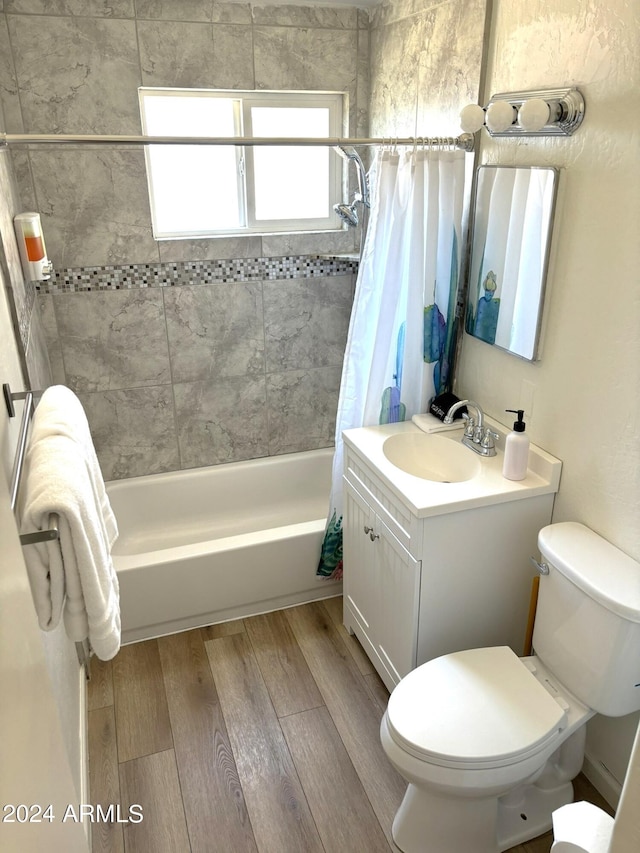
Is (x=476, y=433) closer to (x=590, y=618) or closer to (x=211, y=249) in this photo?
(x=590, y=618)

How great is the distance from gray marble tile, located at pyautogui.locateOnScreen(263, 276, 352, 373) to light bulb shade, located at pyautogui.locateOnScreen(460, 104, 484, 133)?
1.22 m

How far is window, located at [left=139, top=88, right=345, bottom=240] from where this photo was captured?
2.83 metres

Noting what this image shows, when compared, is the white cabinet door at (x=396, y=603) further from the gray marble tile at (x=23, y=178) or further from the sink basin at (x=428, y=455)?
the gray marble tile at (x=23, y=178)

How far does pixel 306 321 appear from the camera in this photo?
125 inches

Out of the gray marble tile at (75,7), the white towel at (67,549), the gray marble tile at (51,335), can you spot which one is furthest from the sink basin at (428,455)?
the gray marble tile at (75,7)

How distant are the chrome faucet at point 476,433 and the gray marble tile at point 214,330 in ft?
3.82

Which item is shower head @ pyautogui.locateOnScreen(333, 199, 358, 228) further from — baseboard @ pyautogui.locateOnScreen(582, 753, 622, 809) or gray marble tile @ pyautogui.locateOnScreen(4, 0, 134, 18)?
baseboard @ pyautogui.locateOnScreen(582, 753, 622, 809)

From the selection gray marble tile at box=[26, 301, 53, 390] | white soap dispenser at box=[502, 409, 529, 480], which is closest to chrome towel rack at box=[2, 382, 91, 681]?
gray marble tile at box=[26, 301, 53, 390]

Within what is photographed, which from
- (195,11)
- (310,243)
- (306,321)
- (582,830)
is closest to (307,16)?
(195,11)

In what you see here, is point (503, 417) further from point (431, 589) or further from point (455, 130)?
point (455, 130)

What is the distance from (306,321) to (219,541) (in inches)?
46.1

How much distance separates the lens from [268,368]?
3.20 meters

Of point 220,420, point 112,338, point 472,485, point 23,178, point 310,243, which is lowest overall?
point 220,420

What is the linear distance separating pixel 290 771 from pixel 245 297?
1977 millimetres
